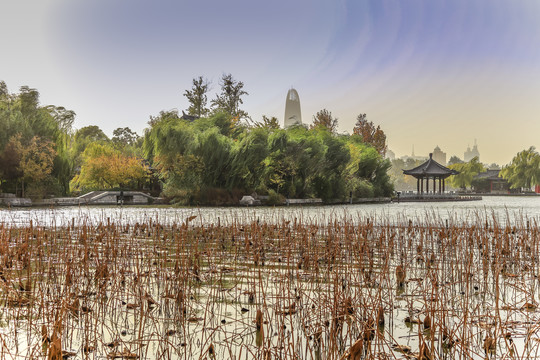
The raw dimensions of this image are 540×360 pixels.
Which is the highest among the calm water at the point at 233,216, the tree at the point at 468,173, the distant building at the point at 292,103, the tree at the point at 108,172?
the distant building at the point at 292,103

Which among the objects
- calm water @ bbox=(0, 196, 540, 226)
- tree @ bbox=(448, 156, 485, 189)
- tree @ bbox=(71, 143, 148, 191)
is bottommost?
calm water @ bbox=(0, 196, 540, 226)

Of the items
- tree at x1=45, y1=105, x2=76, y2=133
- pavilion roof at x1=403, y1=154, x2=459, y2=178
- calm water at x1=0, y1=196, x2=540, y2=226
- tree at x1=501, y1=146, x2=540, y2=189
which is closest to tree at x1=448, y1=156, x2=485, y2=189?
tree at x1=501, y1=146, x2=540, y2=189

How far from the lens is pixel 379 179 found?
3481 cm

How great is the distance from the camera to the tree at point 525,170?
4888cm

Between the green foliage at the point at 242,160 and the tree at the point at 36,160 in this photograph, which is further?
the green foliage at the point at 242,160

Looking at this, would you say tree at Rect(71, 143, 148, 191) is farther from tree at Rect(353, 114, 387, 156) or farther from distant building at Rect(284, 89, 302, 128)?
distant building at Rect(284, 89, 302, 128)

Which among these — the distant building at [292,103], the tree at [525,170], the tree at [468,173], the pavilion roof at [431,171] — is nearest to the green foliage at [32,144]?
the pavilion roof at [431,171]

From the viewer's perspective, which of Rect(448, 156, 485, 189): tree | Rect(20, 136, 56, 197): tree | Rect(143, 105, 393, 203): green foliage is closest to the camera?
Rect(20, 136, 56, 197): tree

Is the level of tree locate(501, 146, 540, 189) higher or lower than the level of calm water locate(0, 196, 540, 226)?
higher

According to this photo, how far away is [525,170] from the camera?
162 ft

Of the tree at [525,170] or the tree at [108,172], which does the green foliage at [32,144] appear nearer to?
the tree at [108,172]

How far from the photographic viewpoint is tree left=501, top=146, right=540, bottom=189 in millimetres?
48875

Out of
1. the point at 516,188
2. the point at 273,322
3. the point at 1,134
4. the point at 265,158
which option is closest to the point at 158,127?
the point at 265,158

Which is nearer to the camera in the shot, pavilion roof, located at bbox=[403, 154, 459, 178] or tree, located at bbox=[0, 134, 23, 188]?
tree, located at bbox=[0, 134, 23, 188]
